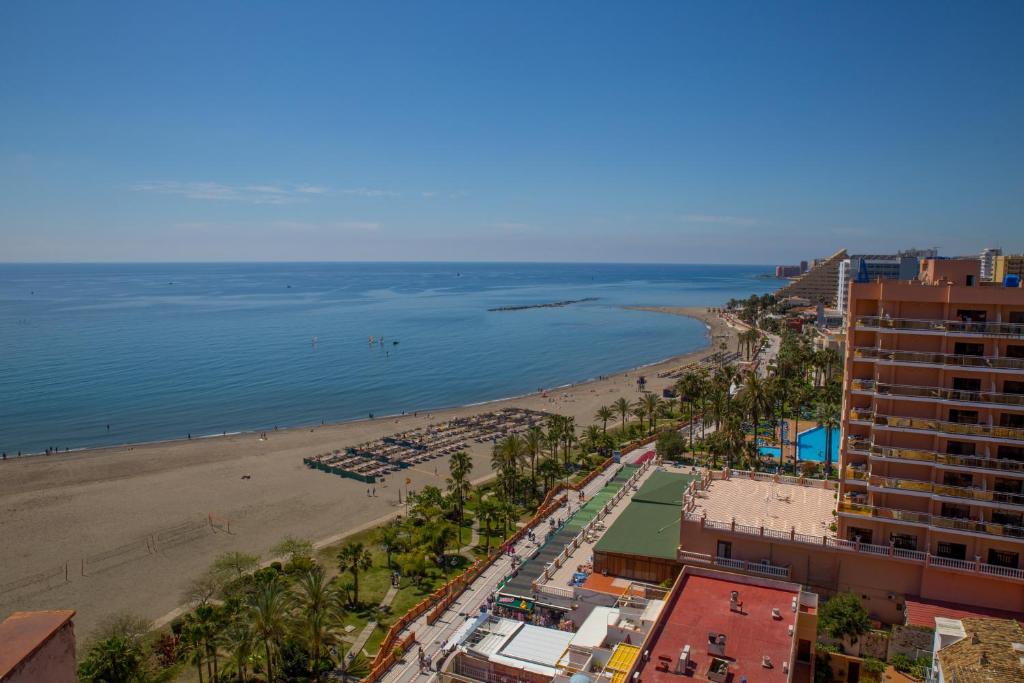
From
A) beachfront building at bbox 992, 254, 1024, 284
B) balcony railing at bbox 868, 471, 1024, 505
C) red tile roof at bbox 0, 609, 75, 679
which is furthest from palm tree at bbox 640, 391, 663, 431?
beachfront building at bbox 992, 254, 1024, 284

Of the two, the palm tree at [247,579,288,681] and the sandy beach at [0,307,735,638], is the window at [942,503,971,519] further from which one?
the sandy beach at [0,307,735,638]

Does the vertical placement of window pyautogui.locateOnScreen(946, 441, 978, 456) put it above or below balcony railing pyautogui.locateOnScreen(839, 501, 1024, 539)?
above

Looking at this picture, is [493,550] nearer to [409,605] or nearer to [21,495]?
[409,605]

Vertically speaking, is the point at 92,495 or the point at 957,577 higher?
the point at 957,577

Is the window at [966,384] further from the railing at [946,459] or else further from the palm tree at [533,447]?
the palm tree at [533,447]

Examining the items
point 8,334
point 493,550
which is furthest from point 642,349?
point 8,334

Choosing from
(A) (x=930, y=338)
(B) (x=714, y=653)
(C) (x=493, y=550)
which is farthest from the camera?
(C) (x=493, y=550)

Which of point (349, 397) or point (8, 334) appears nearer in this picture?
point (349, 397)
